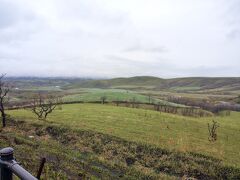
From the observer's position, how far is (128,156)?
3262cm

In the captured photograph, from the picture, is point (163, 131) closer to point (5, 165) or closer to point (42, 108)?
point (42, 108)

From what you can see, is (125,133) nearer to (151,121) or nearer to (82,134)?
(82,134)

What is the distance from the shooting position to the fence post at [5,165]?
506 centimetres

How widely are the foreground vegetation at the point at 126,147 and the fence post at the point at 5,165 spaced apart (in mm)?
13486

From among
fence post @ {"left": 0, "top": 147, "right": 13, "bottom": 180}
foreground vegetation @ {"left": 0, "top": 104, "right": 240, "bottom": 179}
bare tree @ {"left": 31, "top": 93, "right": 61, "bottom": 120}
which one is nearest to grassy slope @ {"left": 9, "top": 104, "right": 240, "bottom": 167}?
foreground vegetation @ {"left": 0, "top": 104, "right": 240, "bottom": 179}

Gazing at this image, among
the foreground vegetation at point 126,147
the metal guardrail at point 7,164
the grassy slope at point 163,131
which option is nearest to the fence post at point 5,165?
the metal guardrail at point 7,164

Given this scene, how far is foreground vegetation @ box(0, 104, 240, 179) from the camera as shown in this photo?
85.9 feet

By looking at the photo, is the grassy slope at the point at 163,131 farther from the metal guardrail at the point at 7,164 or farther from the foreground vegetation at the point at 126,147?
the metal guardrail at the point at 7,164

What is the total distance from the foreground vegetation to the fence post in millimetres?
13486

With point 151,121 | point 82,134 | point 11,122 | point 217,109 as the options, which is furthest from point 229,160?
point 217,109

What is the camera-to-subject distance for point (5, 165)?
5.10m

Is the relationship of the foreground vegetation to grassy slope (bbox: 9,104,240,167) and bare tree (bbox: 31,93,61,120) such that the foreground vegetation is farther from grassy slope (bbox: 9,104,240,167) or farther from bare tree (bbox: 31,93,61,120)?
bare tree (bbox: 31,93,61,120)

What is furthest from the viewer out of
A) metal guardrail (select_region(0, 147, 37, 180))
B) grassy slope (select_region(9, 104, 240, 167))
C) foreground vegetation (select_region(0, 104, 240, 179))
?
grassy slope (select_region(9, 104, 240, 167))

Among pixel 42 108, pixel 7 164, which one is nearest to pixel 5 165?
pixel 7 164
